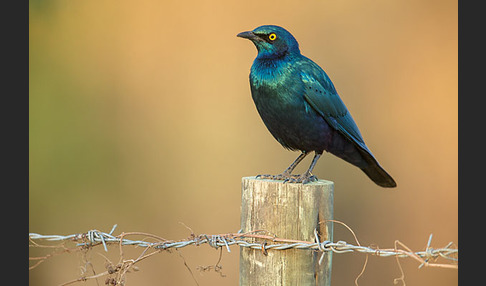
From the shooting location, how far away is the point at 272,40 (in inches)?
141

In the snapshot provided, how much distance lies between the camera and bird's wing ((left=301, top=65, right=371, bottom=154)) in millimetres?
3496

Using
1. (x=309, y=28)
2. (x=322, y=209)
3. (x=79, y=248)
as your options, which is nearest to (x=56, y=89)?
(x=309, y=28)

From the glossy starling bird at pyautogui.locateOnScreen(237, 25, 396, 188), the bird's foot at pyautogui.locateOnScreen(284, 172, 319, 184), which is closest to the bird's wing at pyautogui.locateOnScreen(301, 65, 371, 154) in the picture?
the glossy starling bird at pyautogui.locateOnScreen(237, 25, 396, 188)

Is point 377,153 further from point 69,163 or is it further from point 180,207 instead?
point 69,163

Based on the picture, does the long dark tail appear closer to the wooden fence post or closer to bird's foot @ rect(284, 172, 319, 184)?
bird's foot @ rect(284, 172, 319, 184)

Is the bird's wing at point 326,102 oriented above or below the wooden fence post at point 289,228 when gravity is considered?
above

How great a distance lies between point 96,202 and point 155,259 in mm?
965

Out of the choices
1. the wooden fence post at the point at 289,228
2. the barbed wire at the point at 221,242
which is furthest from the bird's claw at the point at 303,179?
the barbed wire at the point at 221,242

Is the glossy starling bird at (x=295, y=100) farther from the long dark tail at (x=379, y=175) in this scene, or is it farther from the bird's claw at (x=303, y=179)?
the bird's claw at (x=303, y=179)

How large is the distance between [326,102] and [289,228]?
126cm

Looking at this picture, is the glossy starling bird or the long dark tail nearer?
the glossy starling bird

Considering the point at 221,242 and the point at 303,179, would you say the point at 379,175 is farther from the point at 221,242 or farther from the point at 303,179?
the point at 221,242

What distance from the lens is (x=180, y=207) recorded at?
5.91m

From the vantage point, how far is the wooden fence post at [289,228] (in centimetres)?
253
